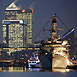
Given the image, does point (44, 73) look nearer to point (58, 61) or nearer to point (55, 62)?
point (55, 62)

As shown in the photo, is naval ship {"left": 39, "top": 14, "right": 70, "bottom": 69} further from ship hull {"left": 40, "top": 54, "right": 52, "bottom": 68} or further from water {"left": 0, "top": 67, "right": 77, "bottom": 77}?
water {"left": 0, "top": 67, "right": 77, "bottom": 77}

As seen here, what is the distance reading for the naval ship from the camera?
9812 cm

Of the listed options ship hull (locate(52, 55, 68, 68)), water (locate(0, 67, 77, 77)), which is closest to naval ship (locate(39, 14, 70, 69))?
ship hull (locate(52, 55, 68, 68))

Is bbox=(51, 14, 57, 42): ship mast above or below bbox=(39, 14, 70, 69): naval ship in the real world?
above

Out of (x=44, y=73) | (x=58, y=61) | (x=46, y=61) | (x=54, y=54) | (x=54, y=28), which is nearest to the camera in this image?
(x=44, y=73)

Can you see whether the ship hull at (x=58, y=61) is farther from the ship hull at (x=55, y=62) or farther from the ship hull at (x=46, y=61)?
the ship hull at (x=46, y=61)

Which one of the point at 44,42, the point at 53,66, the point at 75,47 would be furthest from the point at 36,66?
the point at 75,47

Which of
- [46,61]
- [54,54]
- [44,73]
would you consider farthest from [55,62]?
[44,73]

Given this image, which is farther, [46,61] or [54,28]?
[54,28]

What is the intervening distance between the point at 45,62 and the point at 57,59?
12.8ft

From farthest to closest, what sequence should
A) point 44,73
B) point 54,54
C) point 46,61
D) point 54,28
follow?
1. point 54,28
2. point 46,61
3. point 54,54
4. point 44,73

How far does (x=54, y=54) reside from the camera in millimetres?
99250

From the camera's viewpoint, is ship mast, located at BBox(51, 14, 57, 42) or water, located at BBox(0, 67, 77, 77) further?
ship mast, located at BBox(51, 14, 57, 42)

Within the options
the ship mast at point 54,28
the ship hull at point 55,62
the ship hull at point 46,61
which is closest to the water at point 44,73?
the ship hull at point 55,62
